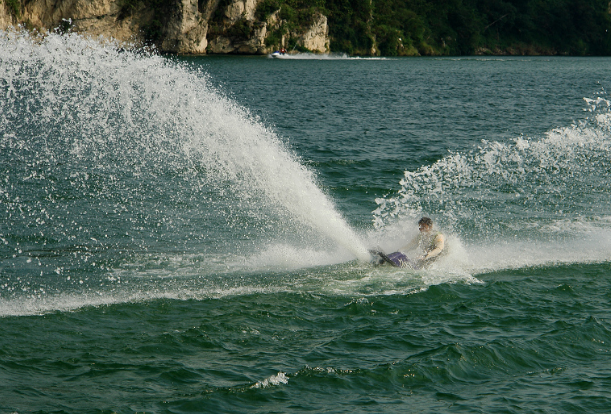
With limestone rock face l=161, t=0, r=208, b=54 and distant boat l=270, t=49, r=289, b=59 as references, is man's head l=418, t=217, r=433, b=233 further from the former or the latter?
distant boat l=270, t=49, r=289, b=59

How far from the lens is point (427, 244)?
15977 mm

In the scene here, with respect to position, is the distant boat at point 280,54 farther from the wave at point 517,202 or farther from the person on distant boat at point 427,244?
the person on distant boat at point 427,244

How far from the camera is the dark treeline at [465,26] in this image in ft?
401

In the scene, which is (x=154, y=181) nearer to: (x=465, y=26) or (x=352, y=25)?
(x=352, y=25)

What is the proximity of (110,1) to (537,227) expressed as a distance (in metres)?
79.8

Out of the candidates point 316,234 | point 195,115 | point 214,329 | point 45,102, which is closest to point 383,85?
point 45,102

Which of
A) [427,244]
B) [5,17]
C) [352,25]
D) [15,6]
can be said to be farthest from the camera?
[352,25]

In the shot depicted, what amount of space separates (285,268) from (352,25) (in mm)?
113657

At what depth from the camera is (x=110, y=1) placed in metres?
87.1

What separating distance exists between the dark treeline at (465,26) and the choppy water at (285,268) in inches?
3442

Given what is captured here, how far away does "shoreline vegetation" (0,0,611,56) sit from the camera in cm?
9094

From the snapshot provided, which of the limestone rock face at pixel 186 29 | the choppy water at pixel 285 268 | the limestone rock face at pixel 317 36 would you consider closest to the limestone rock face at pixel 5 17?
the limestone rock face at pixel 186 29

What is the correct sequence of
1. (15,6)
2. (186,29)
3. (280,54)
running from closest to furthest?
1. (15,6)
2. (186,29)
3. (280,54)

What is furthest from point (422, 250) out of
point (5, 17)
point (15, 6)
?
point (15, 6)
